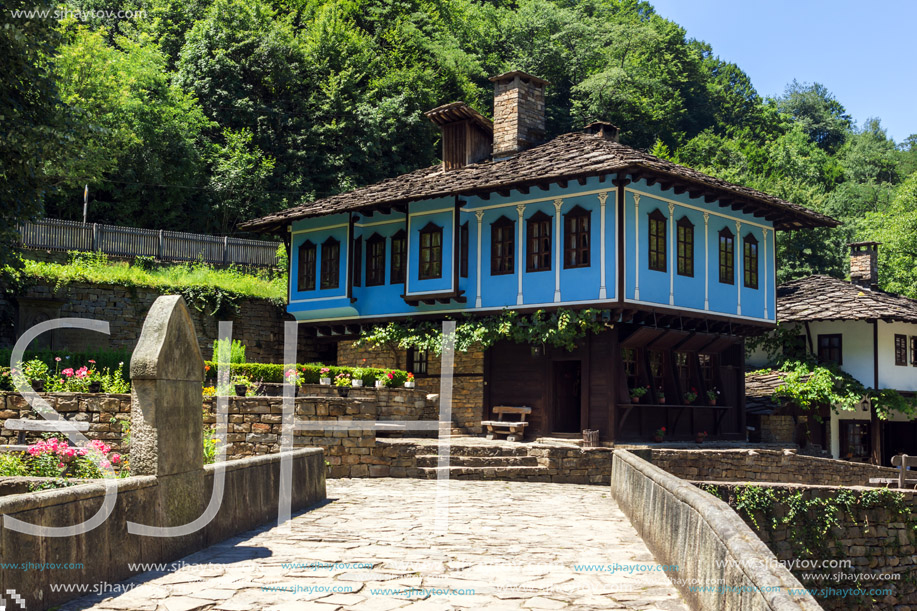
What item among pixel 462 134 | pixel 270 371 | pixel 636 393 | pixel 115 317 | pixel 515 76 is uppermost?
pixel 515 76

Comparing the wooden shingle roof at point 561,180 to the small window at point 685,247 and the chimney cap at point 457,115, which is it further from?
the chimney cap at point 457,115

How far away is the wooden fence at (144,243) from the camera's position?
2650 cm

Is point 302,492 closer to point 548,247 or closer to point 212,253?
point 548,247

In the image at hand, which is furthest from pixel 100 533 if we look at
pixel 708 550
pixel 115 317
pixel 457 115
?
pixel 115 317

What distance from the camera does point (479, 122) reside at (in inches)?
963

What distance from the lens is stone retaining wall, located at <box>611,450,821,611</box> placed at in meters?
3.96

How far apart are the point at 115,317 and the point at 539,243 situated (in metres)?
11.8

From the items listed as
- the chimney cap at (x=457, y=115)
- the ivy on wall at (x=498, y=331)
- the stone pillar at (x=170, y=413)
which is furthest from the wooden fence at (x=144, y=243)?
the stone pillar at (x=170, y=413)

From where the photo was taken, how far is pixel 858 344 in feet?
87.1

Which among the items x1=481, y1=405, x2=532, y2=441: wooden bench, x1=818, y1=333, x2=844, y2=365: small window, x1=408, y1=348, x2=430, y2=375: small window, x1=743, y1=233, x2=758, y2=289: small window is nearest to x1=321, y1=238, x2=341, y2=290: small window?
x1=408, y1=348, x2=430, y2=375: small window

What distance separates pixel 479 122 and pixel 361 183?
44.8 ft

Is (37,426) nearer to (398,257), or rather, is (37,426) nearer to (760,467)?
(398,257)

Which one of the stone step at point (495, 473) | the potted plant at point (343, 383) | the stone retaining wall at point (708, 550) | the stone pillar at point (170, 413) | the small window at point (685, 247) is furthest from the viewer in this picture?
the small window at point (685, 247)

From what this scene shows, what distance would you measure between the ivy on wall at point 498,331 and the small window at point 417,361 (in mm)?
599
